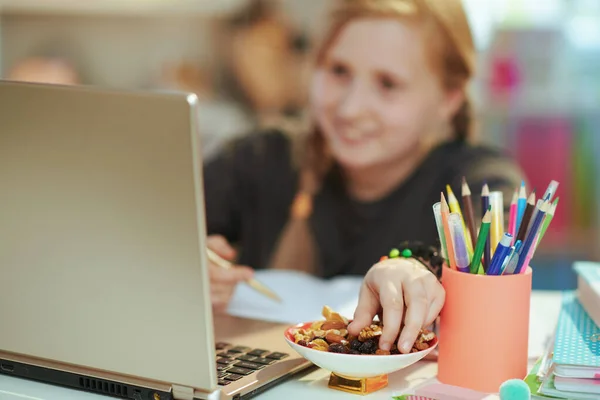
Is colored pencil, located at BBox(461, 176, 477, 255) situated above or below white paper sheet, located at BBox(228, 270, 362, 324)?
above

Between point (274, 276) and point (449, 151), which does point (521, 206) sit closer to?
point (274, 276)

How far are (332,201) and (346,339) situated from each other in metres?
0.87

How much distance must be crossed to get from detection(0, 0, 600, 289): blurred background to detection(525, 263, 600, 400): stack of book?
1918mm

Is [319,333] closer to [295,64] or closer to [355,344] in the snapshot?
[355,344]

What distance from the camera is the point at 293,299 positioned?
1.22 metres

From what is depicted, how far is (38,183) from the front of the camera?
0.68 metres

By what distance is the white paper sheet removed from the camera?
112cm

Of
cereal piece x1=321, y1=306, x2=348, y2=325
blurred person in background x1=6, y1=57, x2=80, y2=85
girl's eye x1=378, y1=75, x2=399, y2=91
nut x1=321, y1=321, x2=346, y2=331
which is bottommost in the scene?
nut x1=321, y1=321, x2=346, y2=331

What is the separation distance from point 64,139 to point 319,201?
987mm

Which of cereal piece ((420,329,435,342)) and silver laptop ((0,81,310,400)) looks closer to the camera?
silver laptop ((0,81,310,400))

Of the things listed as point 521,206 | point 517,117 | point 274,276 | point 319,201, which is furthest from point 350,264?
point 517,117

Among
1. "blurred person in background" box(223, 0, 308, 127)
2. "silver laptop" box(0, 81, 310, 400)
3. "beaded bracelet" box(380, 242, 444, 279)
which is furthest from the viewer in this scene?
"blurred person in background" box(223, 0, 308, 127)

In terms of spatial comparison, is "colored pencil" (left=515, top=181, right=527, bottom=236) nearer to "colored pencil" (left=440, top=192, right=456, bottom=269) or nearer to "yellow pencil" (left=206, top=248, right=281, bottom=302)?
"colored pencil" (left=440, top=192, right=456, bottom=269)

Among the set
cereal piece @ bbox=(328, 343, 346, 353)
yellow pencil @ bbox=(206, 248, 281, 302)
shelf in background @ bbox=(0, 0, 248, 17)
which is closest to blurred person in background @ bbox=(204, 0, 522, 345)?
yellow pencil @ bbox=(206, 248, 281, 302)
